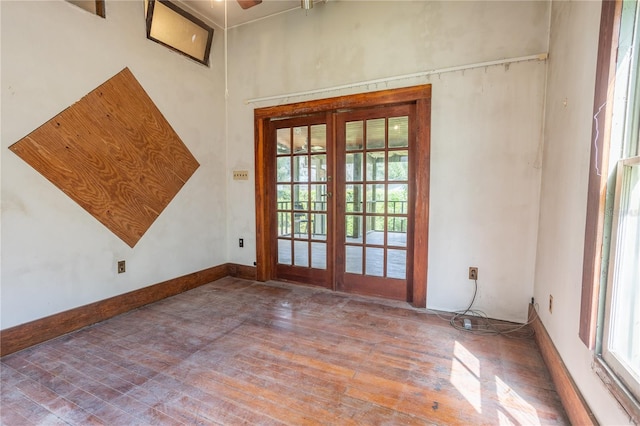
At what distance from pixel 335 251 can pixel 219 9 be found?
3.04m

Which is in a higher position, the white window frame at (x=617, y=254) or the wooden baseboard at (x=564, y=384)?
the white window frame at (x=617, y=254)

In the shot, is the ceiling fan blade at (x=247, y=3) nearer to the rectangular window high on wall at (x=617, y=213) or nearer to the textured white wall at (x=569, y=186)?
the textured white wall at (x=569, y=186)

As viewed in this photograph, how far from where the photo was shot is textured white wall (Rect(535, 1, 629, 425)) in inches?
54.5

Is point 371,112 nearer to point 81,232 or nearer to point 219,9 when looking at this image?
point 219,9

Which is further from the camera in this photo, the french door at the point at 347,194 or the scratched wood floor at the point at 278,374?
the french door at the point at 347,194

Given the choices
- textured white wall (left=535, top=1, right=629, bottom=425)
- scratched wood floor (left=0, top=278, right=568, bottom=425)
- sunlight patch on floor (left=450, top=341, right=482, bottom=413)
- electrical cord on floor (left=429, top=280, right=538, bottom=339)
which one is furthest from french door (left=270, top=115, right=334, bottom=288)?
textured white wall (left=535, top=1, right=629, bottom=425)

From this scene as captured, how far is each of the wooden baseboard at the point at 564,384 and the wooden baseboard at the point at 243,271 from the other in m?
2.93

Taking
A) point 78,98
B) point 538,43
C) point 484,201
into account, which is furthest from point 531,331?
point 78,98

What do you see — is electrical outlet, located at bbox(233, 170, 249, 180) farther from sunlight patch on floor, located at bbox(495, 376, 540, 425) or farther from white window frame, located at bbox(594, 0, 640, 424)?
white window frame, located at bbox(594, 0, 640, 424)

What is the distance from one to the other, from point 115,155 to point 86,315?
4.59 ft

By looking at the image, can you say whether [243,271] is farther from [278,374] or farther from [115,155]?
[278,374]

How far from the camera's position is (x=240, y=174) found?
3.78m

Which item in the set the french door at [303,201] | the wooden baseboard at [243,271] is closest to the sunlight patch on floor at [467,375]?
the french door at [303,201]

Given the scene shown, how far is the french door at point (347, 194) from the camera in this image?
2.88 metres
